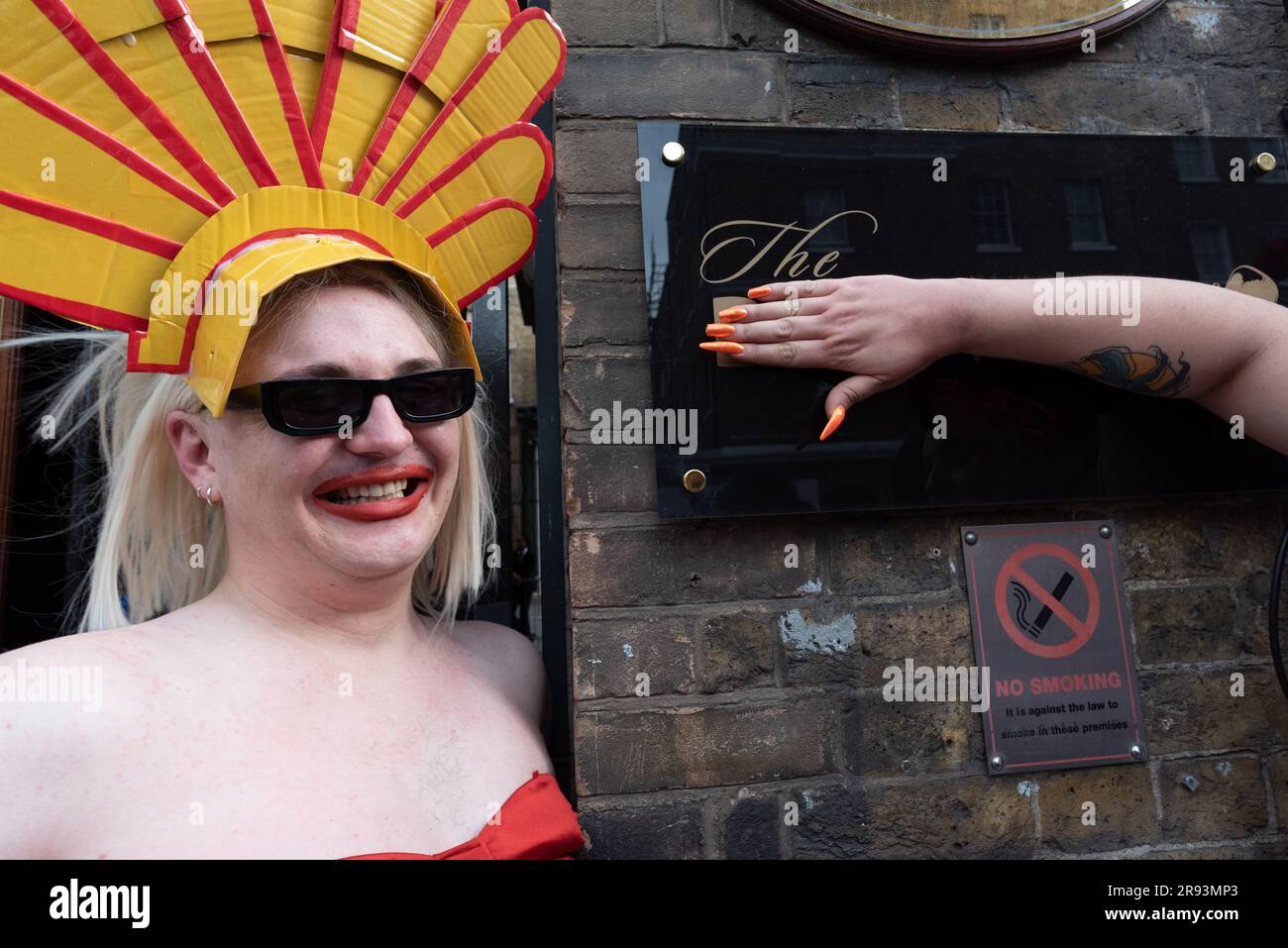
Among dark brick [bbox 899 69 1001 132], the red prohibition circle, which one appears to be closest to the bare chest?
the red prohibition circle

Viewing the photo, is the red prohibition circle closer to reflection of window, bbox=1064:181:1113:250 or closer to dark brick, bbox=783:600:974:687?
dark brick, bbox=783:600:974:687

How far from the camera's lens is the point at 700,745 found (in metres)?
1.45

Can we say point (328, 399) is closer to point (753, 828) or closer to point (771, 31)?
point (753, 828)

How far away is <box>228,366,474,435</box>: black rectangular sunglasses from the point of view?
1.17 m

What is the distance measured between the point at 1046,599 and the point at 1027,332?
0.51m

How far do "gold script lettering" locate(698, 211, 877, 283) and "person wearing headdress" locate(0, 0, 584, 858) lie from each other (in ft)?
1.10

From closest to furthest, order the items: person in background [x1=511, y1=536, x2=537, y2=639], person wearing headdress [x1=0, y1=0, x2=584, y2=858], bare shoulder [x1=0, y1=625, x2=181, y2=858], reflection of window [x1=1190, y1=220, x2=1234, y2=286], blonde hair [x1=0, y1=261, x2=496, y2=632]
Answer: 1. bare shoulder [x1=0, y1=625, x2=181, y2=858]
2. person wearing headdress [x1=0, y1=0, x2=584, y2=858]
3. blonde hair [x1=0, y1=261, x2=496, y2=632]
4. reflection of window [x1=1190, y1=220, x2=1234, y2=286]
5. person in background [x1=511, y1=536, x2=537, y2=639]

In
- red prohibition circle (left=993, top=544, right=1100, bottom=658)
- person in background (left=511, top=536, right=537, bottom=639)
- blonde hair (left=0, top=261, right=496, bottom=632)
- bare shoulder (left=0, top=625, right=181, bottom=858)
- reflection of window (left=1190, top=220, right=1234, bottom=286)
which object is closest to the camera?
bare shoulder (left=0, top=625, right=181, bottom=858)

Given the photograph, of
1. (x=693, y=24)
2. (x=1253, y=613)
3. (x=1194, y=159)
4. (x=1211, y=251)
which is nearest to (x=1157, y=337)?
(x=1211, y=251)

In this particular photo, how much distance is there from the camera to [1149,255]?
1.64 m

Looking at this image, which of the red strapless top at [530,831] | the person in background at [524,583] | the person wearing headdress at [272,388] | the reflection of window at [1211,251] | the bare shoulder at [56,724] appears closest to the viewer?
the bare shoulder at [56,724]

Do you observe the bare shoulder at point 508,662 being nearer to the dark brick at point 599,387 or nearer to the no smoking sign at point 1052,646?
the dark brick at point 599,387

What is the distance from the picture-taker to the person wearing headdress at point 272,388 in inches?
42.9

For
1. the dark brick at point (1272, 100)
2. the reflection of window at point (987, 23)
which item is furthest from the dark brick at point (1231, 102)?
the reflection of window at point (987, 23)
